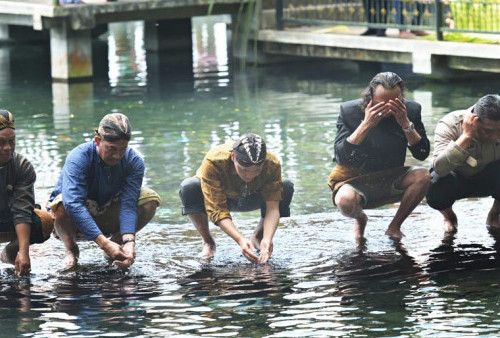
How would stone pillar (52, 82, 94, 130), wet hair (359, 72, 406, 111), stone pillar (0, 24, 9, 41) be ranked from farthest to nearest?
stone pillar (0, 24, 9, 41)
stone pillar (52, 82, 94, 130)
wet hair (359, 72, 406, 111)

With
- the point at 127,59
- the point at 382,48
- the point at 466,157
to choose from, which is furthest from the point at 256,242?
the point at 127,59

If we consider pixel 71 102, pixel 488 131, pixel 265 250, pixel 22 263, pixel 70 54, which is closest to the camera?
pixel 22 263

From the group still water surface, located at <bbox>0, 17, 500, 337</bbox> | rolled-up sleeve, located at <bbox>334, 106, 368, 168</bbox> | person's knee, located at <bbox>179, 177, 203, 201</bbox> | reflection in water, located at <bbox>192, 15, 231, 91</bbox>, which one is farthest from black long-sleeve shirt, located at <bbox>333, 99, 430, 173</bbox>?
reflection in water, located at <bbox>192, 15, 231, 91</bbox>

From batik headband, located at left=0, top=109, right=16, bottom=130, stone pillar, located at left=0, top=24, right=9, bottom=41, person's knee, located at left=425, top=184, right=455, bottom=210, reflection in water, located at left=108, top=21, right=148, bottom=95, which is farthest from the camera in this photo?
stone pillar, located at left=0, top=24, right=9, bottom=41

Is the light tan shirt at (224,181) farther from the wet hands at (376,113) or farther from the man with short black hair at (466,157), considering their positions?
the man with short black hair at (466,157)

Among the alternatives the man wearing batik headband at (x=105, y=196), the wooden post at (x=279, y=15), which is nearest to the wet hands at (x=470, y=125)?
the man wearing batik headband at (x=105, y=196)

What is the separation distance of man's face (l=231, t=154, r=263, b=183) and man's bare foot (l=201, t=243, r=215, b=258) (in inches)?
23.3

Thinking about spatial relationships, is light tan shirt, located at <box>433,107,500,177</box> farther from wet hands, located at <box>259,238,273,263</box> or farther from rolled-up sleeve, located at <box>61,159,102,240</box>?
rolled-up sleeve, located at <box>61,159,102,240</box>

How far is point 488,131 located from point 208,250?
1.99 m

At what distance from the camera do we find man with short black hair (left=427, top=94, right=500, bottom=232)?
7.40 m

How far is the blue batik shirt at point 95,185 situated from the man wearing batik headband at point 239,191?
39 cm

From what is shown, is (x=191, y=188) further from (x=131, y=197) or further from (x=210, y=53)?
(x=210, y=53)

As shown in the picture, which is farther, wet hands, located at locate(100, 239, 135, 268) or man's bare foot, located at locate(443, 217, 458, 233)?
man's bare foot, located at locate(443, 217, 458, 233)

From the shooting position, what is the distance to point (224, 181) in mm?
7441
